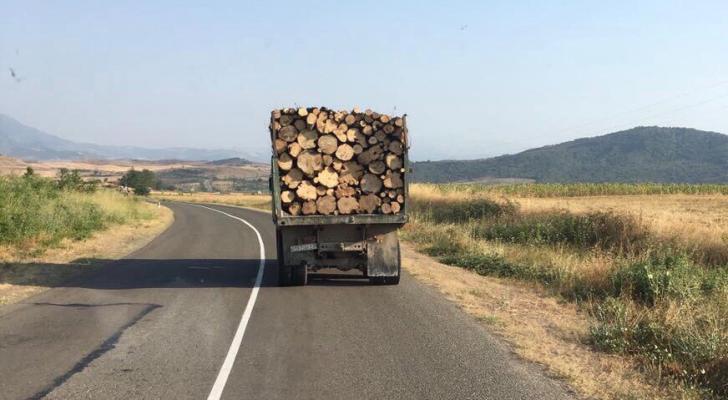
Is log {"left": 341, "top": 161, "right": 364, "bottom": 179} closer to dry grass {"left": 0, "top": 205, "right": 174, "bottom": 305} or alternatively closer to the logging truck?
the logging truck

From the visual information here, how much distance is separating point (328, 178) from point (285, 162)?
0.85 meters

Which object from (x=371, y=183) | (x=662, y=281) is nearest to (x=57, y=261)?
(x=371, y=183)

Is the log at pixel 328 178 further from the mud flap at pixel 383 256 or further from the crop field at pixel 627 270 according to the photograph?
the crop field at pixel 627 270

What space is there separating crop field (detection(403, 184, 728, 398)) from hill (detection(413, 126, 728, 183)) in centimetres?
7801

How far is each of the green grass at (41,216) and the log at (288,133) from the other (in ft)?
30.2

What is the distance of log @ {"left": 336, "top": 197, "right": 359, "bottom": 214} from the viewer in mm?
11289

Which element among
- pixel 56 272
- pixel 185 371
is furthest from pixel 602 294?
pixel 56 272

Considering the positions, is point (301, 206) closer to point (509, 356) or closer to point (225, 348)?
point (225, 348)

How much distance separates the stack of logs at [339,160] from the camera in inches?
444

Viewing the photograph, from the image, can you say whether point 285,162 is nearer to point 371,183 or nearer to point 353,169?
point 353,169

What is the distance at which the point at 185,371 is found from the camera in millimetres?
6250

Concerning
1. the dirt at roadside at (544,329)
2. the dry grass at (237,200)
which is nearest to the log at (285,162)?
the dirt at roadside at (544,329)

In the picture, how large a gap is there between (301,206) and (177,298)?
2.67 meters

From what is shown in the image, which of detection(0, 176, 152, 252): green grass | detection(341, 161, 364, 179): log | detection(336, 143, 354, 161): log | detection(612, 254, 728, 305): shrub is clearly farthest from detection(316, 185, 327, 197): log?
detection(0, 176, 152, 252): green grass
